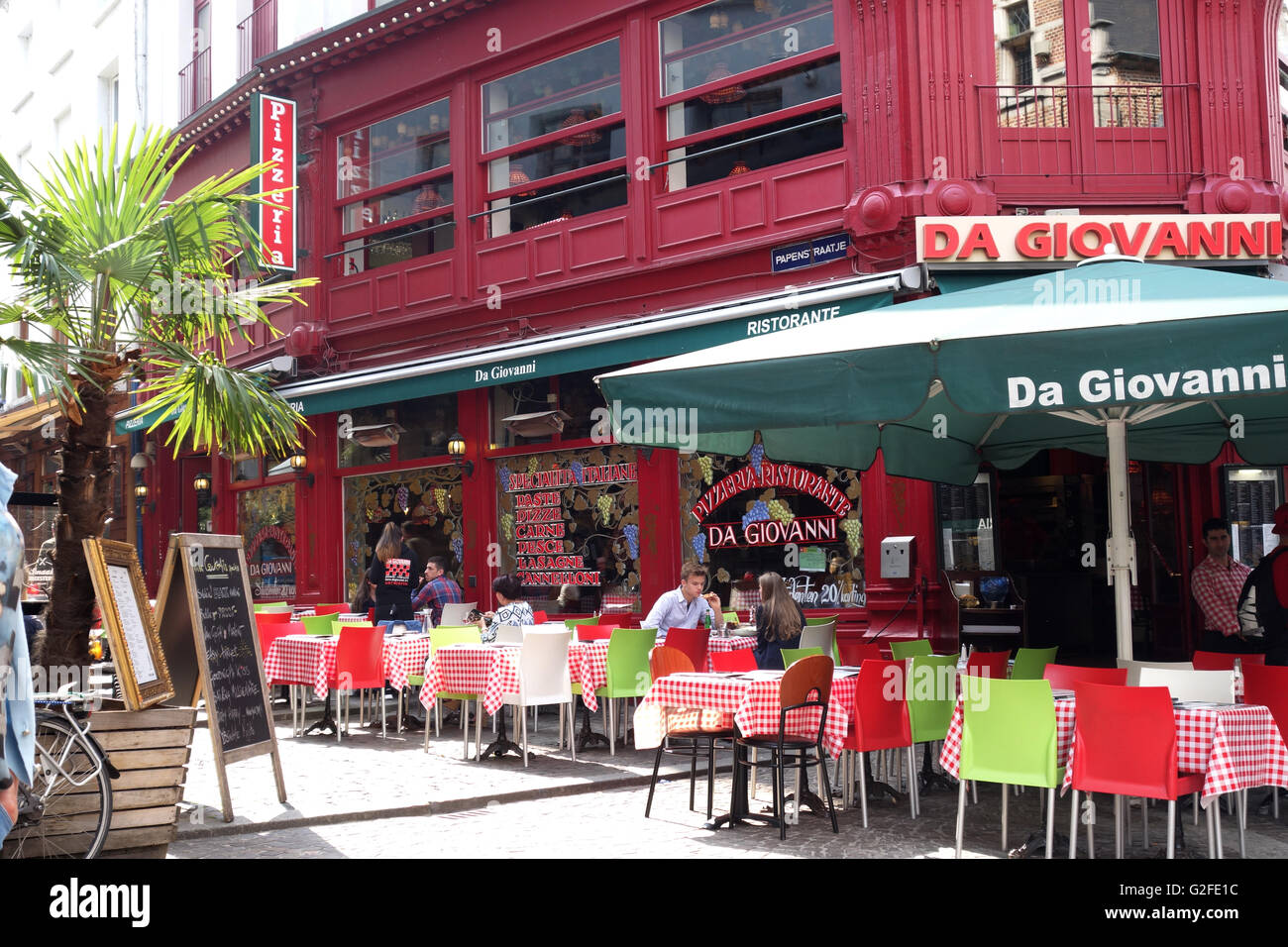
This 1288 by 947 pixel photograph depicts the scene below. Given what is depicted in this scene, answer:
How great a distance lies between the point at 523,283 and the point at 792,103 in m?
3.97

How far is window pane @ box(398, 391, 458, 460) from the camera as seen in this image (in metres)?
16.3

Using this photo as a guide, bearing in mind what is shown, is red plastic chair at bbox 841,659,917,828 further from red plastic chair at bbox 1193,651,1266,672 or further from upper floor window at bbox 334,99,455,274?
upper floor window at bbox 334,99,455,274

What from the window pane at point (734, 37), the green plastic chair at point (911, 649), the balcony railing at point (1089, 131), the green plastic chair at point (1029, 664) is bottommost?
the green plastic chair at point (1029, 664)

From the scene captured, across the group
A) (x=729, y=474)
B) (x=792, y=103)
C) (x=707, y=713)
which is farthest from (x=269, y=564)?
(x=707, y=713)

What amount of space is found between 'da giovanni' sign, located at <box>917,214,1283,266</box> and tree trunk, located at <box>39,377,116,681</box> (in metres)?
7.63

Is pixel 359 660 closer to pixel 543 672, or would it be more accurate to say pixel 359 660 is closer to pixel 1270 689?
pixel 543 672

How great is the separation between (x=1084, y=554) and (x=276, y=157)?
468 inches

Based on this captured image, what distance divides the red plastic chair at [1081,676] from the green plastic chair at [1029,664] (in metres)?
0.40

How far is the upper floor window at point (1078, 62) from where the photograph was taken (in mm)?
12062

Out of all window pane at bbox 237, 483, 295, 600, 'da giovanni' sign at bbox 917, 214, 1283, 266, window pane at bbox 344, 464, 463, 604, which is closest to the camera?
'da giovanni' sign at bbox 917, 214, 1283, 266

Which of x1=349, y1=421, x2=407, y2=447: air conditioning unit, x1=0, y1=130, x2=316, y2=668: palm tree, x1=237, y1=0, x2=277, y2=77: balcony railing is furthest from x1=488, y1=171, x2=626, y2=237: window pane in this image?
x1=0, y1=130, x2=316, y2=668: palm tree

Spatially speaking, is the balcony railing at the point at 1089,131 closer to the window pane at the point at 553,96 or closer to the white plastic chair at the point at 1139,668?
the window pane at the point at 553,96

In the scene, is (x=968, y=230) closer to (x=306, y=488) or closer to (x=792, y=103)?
(x=792, y=103)

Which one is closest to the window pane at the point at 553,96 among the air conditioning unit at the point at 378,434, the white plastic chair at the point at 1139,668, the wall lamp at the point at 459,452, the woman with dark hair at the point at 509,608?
the wall lamp at the point at 459,452
